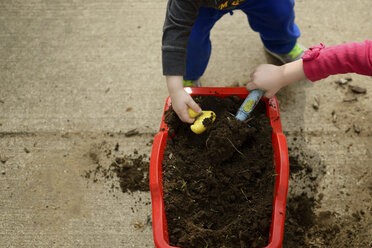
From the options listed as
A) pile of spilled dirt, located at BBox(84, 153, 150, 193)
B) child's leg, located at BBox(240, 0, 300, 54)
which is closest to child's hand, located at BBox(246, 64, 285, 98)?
child's leg, located at BBox(240, 0, 300, 54)

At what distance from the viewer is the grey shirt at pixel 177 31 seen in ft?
3.09

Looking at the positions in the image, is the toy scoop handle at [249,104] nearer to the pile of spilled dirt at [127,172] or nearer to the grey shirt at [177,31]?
the grey shirt at [177,31]

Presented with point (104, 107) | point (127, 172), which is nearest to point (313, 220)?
point (127, 172)

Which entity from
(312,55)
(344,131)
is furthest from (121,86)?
(344,131)

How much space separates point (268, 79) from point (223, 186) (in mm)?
409

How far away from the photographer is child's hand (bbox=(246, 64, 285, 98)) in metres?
1.02

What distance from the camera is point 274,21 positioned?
114 centimetres

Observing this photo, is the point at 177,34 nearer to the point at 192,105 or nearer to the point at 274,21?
the point at 192,105

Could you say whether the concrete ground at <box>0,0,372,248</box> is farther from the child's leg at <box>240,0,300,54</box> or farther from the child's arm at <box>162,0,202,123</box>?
the child's arm at <box>162,0,202,123</box>

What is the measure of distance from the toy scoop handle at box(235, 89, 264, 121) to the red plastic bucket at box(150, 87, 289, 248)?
6 cm

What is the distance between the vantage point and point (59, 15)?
65.9 inches

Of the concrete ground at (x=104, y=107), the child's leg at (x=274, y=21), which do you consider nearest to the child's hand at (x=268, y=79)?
the child's leg at (x=274, y=21)

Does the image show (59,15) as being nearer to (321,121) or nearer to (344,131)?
(321,121)

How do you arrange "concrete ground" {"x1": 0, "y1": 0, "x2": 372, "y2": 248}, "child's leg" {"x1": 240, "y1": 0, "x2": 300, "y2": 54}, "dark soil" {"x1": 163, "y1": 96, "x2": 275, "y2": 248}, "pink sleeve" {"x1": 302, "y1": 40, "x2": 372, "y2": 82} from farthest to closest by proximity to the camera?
"concrete ground" {"x1": 0, "y1": 0, "x2": 372, "y2": 248}, "child's leg" {"x1": 240, "y1": 0, "x2": 300, "y2": 54}, "dark soil" {"x1": 163, "y1": 96, "x2": 275, "y2": 248}, "pink sleeve" {"x1": 302, "y1": 40, "x2": 372, "y2": 82}
